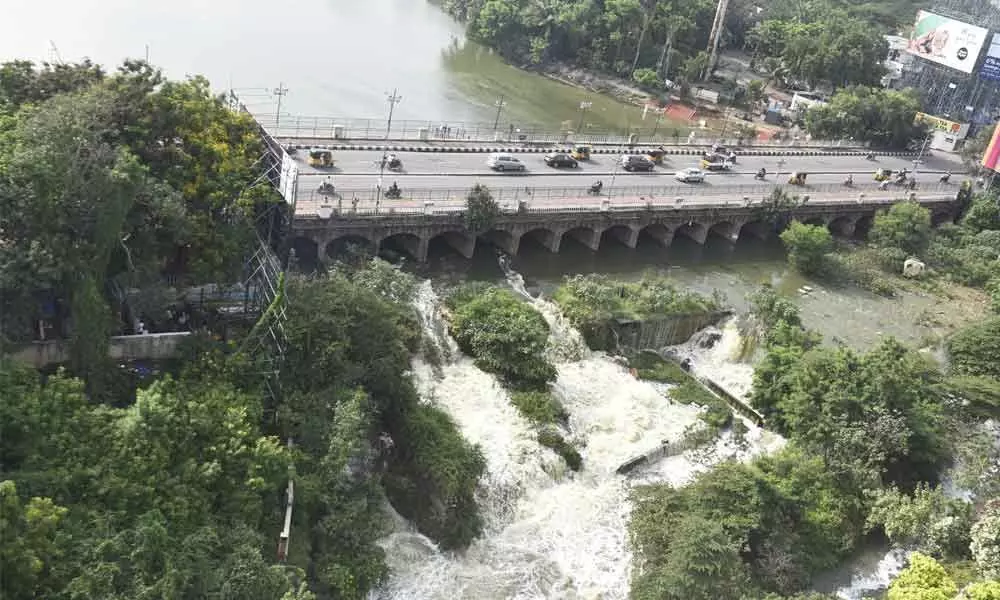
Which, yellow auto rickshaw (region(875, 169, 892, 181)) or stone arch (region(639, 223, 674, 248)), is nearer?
stone arch (region(639, 223, 674, 248))

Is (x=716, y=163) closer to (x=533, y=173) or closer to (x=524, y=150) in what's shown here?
(x=524, y=150)

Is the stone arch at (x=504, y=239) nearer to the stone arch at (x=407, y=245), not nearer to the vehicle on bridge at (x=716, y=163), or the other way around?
the stone arch at (x=407, y=245)

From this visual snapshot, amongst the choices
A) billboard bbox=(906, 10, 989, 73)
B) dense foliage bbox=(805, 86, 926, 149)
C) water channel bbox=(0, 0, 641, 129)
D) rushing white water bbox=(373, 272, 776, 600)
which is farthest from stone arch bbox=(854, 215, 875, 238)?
billboard bbox=(906, 10, 989, 73)

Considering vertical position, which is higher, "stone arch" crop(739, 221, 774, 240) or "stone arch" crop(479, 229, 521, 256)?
"stone arch" crop(739, 221, 774, 240)

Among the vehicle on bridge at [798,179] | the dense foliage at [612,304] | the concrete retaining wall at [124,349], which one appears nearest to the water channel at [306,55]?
the vehicle on bridge at [798,179]

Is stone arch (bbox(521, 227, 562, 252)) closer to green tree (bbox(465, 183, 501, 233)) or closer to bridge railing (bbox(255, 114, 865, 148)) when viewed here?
green tree (bbox(465, 183, 501, 233))

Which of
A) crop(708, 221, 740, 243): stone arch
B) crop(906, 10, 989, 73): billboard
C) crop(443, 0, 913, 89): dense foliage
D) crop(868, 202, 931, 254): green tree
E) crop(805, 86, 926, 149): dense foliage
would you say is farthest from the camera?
crop(443, 0, 913, 89): dense foliage
